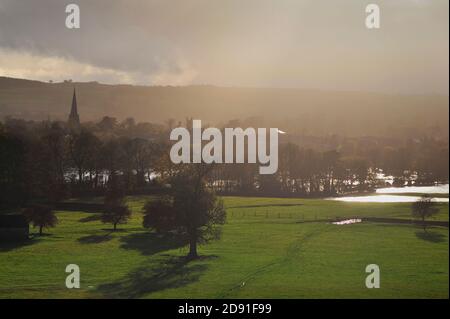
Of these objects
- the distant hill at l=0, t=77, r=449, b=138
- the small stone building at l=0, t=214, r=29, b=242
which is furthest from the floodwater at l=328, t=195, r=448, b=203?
the small stone building at l=0, t=214, r=29, b=242

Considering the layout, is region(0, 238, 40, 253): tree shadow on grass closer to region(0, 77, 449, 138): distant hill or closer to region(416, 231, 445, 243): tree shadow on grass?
region(416, 231, 445, 243): tree shadow on grass

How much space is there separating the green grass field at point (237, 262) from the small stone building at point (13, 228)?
3.90 ft

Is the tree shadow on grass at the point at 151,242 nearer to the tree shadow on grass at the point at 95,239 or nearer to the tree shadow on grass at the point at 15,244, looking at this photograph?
the tree shadow on grass at the point at 95,239

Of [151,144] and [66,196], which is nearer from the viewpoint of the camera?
[66,196]

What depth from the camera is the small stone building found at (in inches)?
1373

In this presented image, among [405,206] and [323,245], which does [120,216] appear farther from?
[405,206]

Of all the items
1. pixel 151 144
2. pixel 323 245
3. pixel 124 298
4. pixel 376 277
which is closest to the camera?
pixel 124 298

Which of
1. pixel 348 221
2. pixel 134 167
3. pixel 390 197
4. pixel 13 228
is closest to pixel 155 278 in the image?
pixel 13 228

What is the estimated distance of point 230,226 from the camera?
4444 centimetres

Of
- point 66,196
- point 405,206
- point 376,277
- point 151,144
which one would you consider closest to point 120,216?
point 66,196

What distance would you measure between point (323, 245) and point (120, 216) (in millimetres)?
17072

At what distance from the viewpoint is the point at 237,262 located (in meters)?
33.5

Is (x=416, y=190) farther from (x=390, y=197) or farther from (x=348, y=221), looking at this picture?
(x=348, y=221)
